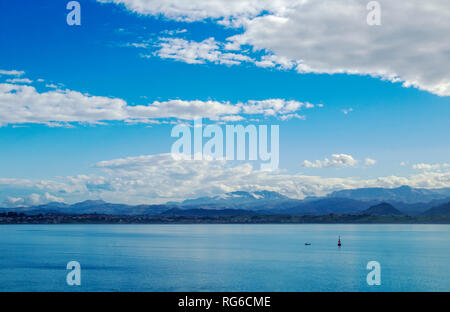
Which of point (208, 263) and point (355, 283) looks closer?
point (355, 283)

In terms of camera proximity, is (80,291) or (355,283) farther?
(355,283)

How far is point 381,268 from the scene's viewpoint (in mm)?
124562

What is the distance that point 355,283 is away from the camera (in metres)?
97.2
